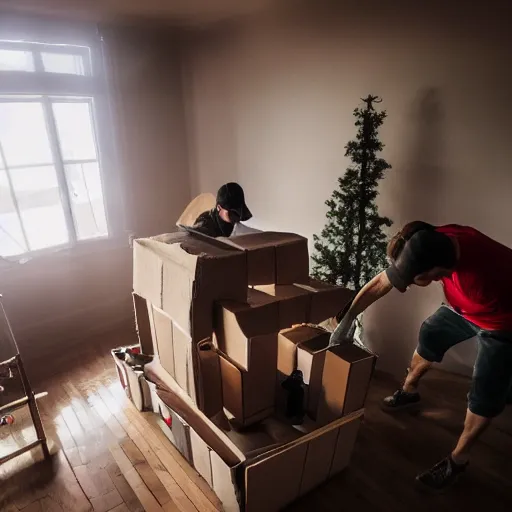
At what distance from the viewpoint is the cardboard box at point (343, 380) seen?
1.37m

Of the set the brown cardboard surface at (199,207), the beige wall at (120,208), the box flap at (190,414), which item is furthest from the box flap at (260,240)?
the beige wall at (120,208)

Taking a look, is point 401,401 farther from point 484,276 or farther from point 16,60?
point 16,60

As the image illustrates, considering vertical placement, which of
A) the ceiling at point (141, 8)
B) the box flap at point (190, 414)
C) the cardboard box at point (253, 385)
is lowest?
the box flap at point (190, 414)

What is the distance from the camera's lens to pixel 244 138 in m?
2.90

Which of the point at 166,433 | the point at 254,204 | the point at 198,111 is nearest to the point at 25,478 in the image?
the point at 166,433

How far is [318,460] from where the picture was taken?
59.6 inches

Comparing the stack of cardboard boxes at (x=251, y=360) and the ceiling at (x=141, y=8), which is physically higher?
the ceiling at (x=141, y=8)

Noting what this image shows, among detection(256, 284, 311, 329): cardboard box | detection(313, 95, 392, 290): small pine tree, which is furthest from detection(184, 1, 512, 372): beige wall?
detection(256, 284, 311, 329): cardboard box

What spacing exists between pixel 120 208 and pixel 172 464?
203 centimetres

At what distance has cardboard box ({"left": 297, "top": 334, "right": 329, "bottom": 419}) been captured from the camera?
58.6 inches

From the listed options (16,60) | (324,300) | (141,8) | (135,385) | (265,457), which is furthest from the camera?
(16,60)

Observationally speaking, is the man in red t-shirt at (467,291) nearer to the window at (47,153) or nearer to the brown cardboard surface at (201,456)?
the brown cardboard surface at (201,456)

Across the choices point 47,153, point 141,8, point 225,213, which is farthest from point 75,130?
point 225,213

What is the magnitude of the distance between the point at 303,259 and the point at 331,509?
1018 mm
